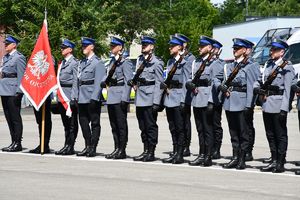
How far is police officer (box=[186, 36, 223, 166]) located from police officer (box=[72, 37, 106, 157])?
5.34 feet

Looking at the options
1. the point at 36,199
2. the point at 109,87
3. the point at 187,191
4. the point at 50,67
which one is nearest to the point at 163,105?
the point at 109,87

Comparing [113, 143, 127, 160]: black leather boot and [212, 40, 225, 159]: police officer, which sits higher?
[212, 40, 225, 159]: police officer

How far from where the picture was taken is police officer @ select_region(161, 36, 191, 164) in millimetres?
14688

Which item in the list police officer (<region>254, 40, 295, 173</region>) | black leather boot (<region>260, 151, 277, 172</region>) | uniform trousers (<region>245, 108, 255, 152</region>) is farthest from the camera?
uniform trousers (<region>245, 108, 255, 152</region>)

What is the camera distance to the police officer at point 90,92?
1531 cm

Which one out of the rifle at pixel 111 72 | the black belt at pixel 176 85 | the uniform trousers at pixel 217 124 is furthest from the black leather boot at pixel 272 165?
the rifle at pixel 111 72

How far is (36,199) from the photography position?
35.0ft

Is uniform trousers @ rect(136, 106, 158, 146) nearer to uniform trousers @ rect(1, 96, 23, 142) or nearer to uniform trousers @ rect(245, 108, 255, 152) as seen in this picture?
uniform trousers @ rect(245, 108, 255, 152)

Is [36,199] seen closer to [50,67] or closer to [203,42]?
[203,42]

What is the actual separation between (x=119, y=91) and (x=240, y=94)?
85.4 inches

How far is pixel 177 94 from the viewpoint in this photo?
48.4 ft

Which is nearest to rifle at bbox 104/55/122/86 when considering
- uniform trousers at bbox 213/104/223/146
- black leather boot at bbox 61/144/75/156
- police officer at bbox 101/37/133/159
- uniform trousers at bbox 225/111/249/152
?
police officer at bbox 101/37/133/159

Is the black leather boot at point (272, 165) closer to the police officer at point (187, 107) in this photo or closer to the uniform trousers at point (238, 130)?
the uniform trousers at point (238, 130)

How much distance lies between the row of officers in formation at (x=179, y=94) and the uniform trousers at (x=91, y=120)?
16 millimetres
